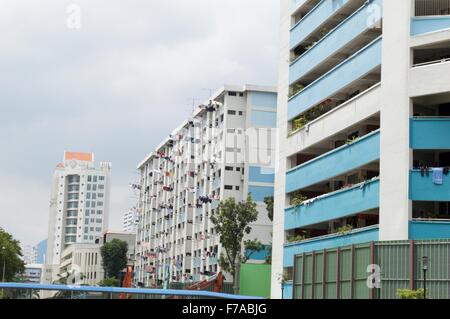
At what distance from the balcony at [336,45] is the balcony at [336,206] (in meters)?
8.35

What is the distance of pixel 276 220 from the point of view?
5275 centimetres

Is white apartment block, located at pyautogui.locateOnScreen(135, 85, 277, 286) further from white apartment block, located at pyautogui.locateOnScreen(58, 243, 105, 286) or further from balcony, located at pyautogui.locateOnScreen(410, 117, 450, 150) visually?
white apartment block, located at pyautogui.locateOnScreen(58, 243, 105, 286)

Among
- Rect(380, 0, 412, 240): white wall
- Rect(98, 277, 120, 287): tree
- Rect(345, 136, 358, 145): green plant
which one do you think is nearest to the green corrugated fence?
Rect(380, 0, 412, 240): white wall

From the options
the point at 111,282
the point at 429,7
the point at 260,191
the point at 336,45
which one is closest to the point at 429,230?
the point at 429,7

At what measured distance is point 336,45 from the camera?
45000mm

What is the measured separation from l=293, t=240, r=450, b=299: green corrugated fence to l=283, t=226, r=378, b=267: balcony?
1.47 m

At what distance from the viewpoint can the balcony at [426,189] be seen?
3491 centimetres

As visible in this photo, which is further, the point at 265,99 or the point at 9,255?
the point at 9,255

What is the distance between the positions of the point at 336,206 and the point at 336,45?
943 cm

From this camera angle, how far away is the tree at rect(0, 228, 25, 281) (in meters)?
110

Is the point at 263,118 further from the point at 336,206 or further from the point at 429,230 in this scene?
the point at 429,230

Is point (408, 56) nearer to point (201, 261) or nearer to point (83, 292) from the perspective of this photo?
point (83, 292)
